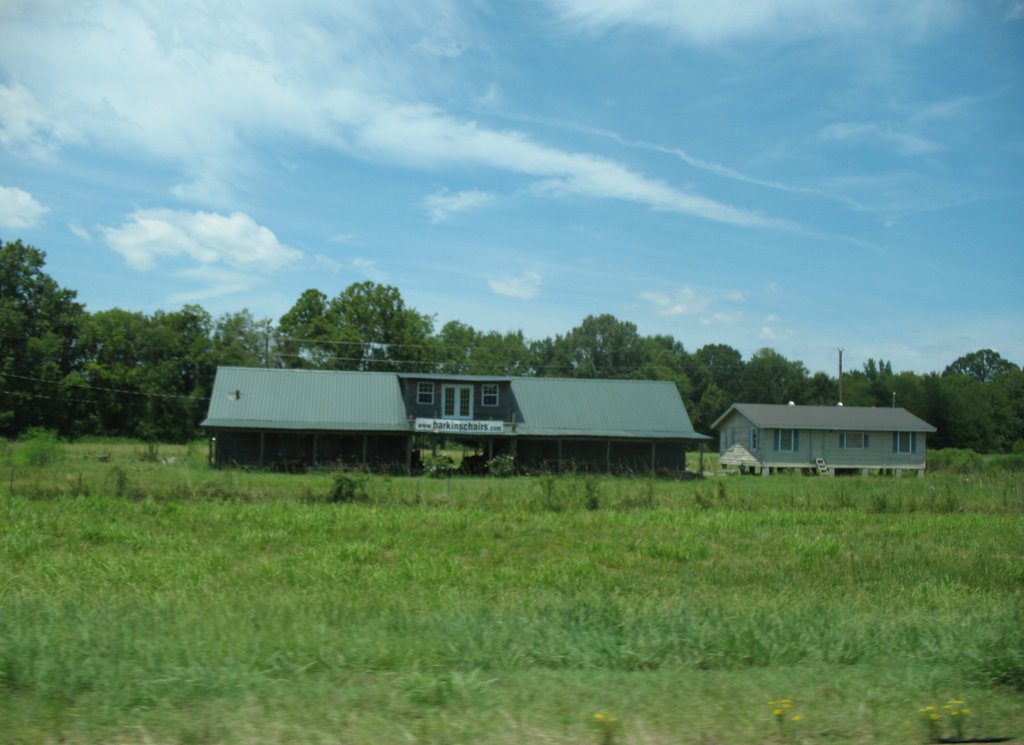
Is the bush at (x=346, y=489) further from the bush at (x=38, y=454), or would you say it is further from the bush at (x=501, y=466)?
the bush at (x=501, y=466)

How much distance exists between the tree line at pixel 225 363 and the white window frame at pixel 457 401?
87.9 ft

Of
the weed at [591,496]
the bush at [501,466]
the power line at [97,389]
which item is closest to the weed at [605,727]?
the weed at [591,496]

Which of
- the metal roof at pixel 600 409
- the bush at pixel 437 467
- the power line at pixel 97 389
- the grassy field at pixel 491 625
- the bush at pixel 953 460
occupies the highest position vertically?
the power line at pixel 97 389

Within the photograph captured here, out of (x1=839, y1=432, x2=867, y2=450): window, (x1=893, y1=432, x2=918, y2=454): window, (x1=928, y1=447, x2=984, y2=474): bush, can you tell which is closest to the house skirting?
(x1=839, y1=432, x2=867, y2=450): window

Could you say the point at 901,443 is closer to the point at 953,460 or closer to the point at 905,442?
the point at 905,442

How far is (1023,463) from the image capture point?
48031 mm

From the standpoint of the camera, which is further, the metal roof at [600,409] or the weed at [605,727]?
the metal roof at [600,409]

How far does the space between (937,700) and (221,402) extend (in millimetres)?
41110

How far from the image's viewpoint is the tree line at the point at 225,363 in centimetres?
6756

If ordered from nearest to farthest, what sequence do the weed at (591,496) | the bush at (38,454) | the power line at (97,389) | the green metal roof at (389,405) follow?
the weed at (591,496), the bush at (38,454), the green metal roof at (389,405), the power line at (97,389)

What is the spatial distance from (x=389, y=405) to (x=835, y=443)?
89.6ft

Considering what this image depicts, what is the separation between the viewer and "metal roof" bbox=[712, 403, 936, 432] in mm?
52125

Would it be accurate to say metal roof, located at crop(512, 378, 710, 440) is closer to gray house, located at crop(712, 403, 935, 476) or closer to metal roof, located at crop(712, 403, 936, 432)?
metal roof, located at crop(712, 403, 936, 432)

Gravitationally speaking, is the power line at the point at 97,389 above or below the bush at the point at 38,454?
above
